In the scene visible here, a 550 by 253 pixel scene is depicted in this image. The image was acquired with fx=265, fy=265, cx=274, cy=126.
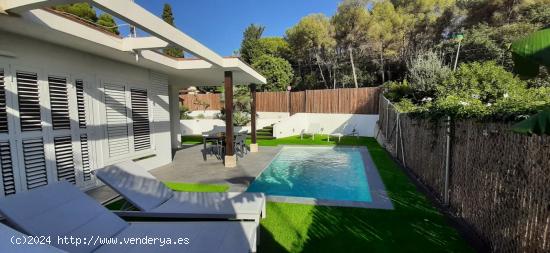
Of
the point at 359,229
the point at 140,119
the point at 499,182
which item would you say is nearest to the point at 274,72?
the point at 140,119

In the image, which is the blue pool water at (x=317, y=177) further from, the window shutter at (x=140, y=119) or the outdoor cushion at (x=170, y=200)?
the window shutter at (x=140, y=119)

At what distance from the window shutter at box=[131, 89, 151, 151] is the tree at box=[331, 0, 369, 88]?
21.7 meters

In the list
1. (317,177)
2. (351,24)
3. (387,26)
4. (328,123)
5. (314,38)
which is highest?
(351,24)

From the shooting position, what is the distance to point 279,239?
396 cm

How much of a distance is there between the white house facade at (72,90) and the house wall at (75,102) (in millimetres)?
19

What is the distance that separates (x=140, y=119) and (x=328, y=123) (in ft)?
49.5

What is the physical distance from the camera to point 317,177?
8.20 meters

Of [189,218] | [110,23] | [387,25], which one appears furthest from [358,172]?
[110,23]

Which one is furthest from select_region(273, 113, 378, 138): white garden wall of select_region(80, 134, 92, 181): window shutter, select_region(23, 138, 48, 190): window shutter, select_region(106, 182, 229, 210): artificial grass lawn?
select_region(23, 138, 48, 190): window shutter

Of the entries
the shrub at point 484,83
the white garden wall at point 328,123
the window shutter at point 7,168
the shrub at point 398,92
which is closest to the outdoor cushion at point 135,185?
the window shutter at point 7,168

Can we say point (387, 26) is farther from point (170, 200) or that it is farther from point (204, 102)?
point (170, 200)

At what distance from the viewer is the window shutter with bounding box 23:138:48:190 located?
510cm

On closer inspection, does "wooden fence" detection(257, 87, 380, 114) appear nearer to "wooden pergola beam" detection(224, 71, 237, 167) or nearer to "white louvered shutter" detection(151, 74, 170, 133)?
"wooden pergola beam" detection(224, 71, 237, 167)

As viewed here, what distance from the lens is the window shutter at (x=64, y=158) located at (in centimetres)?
570
